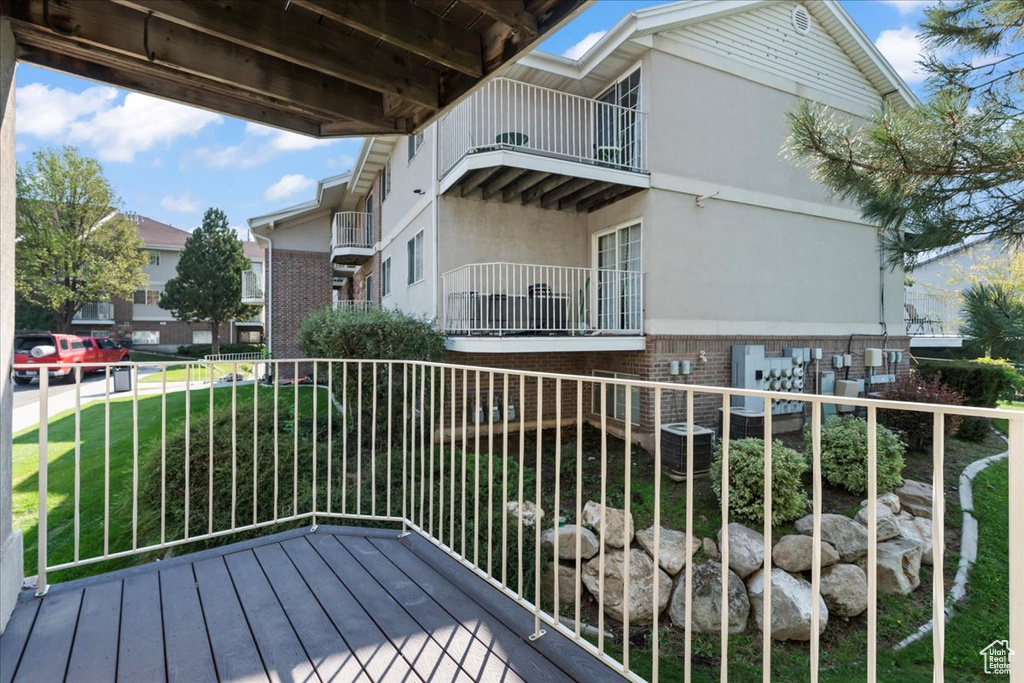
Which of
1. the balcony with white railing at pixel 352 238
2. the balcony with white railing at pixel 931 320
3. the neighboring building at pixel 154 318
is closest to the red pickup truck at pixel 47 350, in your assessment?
the balcony with white railing at pixel 352 238

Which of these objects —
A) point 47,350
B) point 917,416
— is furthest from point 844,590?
point 47,350

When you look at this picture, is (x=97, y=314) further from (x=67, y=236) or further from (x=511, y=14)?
(x=511, y=14)

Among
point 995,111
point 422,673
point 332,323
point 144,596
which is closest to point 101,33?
point 144,596

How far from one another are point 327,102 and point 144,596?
Answer: 2.86 meters

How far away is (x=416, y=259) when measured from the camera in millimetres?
9547

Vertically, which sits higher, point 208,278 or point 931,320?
point 208,278

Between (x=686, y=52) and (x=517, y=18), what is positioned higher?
(x=686, y=52)

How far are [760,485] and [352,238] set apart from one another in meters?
13.1

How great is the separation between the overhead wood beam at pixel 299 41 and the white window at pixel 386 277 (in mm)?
9480

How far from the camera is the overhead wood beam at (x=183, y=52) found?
2.20 meters

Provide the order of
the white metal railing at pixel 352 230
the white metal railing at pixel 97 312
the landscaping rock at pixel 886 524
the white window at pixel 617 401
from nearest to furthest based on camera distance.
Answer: the landscaping rock at pixel 886 524
the white window at pixel 617 401
the white metal railing at pixel 352 230
the white metal railing at pixel 97 312

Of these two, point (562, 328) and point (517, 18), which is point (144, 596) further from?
point (562, 328)

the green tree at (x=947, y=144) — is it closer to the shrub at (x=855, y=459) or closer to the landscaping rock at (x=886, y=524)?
the shrub at (x=855, y=459)

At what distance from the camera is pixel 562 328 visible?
7676 mm
